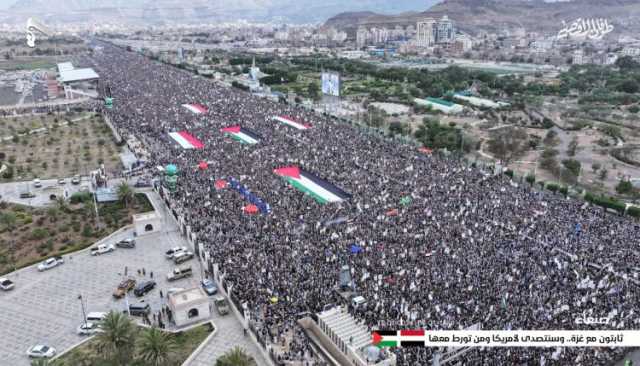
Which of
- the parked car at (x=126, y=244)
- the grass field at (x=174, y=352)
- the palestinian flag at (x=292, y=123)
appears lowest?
the grass field at (x=174, y=352)

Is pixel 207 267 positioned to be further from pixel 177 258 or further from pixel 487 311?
pixel 487 311

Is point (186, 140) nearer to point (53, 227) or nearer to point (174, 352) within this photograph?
point (53, 227)

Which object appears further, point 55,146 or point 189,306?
point 55,146

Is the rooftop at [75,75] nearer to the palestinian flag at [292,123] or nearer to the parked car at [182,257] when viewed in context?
the palestinian flag at [292,123]

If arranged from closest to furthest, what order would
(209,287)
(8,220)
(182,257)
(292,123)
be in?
(209,287), (182,257), (8,220), (292,123)

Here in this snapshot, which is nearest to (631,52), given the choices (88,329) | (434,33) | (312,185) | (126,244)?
(434,33)

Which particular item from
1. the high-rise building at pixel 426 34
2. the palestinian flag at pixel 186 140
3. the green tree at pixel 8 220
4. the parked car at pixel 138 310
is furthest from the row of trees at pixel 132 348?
the high-rise building at pixel 426 34

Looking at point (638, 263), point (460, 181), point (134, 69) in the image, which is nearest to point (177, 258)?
point (460, 181)

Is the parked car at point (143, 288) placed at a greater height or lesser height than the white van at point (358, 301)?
lesser
